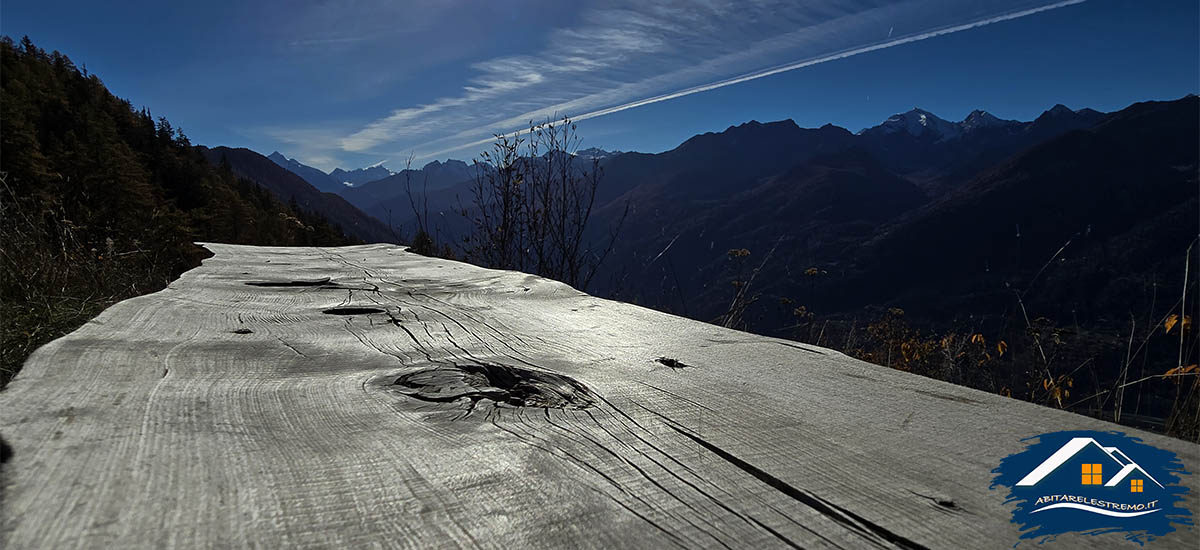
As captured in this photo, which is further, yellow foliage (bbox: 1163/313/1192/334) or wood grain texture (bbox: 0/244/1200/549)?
yellow foliage (bbox: 1163/313/1192/334)

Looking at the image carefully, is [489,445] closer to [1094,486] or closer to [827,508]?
[827,508]

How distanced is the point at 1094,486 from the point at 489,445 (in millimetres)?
552

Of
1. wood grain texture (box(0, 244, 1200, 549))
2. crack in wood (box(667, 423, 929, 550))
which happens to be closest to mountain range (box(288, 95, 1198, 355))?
wood grain texture (box(0, 244, 1200, 549))

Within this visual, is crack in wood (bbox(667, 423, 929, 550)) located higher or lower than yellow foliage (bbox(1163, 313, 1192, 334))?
lower

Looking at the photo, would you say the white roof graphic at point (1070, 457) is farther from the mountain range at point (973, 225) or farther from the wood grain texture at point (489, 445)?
the mountain range at point (973, 225)

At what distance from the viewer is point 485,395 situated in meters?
0.75

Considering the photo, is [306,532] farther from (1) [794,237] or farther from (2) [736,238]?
(2) [736,238]

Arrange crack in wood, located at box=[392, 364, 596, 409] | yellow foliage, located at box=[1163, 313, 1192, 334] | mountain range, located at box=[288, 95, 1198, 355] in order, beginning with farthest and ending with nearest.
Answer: mountain range, located at box=[288, 95, 1198, 355], yellow foliage, located at box=[1163, 313, 1192, 334], crack in wood, located at box=[392, 364, 596, 409]

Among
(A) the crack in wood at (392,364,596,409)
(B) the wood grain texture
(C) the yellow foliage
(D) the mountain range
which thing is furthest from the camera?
(D) the mountain range

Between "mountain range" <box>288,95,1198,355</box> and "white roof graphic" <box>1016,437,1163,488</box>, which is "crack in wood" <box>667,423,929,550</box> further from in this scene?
"mountain range" <box>288,95,1198,355</box>

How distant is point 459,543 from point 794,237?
110m

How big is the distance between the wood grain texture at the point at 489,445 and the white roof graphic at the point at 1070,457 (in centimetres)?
A: 3

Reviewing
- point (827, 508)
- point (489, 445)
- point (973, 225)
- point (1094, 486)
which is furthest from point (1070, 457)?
point (973, 225)

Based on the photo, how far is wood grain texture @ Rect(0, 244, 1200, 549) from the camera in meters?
0.43
